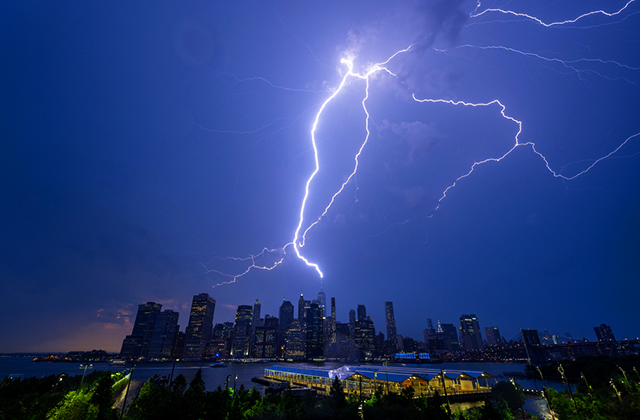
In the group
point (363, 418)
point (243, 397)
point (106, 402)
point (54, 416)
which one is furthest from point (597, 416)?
point (54, 416)

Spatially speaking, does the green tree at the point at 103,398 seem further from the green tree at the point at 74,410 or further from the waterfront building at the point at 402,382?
the waterfront building at the point at 402,382

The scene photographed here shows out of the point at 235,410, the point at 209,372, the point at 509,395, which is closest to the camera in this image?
the point at 235,410

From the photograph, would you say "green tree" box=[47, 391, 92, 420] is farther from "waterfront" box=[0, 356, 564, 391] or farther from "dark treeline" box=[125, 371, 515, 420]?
"waterfront" box=[0, 356, 564, 391]

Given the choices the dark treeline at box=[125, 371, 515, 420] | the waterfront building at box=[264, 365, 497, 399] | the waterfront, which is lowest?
the waterfront

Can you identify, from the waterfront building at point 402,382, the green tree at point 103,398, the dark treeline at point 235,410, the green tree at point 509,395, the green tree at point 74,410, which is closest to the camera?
the dark treeline at point 235,410

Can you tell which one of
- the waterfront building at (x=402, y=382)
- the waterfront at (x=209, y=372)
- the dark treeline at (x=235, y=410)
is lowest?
the waterfront at (x=209, y=372)

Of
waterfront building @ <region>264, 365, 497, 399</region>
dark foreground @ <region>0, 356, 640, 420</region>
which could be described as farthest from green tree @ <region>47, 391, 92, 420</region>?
waterfront building @ <region>264, 365, 497, 399</region>

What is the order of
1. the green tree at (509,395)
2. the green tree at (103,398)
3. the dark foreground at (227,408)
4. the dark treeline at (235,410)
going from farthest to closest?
the green tree at (509,395)
the green tree at (103,398)
the dark foreground at (227,408)
the dark treeline at (235,410)

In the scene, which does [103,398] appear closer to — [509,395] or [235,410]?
[235,410]

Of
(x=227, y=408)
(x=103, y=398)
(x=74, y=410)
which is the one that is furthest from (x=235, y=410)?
(x=103, y=398)

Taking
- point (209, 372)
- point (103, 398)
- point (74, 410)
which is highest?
point (103, 398)

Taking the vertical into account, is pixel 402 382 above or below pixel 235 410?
below

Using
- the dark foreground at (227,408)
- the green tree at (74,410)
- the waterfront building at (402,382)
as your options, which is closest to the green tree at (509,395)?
the waterfront building at (402,382)
